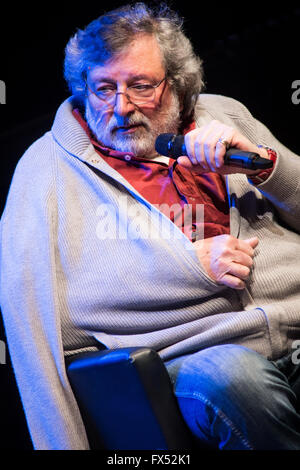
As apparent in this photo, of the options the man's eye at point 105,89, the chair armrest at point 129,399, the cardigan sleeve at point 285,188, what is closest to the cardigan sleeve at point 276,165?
the cardigan sleeve at point 285,188

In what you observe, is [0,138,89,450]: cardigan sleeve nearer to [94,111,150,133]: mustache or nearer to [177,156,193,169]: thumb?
[94,111,150,133]: mustache

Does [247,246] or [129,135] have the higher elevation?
[129,135]

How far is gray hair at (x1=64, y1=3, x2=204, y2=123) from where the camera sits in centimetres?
176

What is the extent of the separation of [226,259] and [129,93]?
63 centimetres

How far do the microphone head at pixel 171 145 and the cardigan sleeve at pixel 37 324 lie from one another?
361mm

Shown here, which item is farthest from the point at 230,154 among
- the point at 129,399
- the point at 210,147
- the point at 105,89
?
the point at 129,399

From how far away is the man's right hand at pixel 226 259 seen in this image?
1490 millimetres

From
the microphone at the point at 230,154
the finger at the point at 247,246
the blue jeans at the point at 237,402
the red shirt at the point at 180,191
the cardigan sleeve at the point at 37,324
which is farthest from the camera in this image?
the red shirt at the point at 180,191

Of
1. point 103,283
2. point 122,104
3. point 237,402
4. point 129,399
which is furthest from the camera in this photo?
point 122,104

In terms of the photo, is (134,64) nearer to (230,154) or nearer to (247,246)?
(230,154)

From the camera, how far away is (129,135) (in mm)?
1734

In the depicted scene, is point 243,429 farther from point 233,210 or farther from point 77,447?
point 233,210

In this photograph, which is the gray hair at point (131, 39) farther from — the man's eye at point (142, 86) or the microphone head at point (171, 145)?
the microphone head at point (171, 145)
